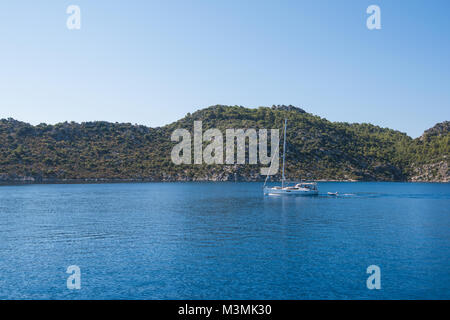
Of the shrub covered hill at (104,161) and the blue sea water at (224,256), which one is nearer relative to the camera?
the blue sea water at (224,256)

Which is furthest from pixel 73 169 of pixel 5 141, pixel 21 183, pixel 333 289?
pixel 333 289

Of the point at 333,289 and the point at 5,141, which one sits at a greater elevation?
the point at 5,141

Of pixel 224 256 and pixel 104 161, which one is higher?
pixel 104 161

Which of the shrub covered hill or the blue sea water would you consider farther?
the shrub covered hill

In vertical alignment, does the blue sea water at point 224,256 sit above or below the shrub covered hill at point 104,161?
below

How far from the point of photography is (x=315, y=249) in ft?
115

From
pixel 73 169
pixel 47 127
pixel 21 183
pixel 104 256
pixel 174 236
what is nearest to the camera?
pixel 104 256

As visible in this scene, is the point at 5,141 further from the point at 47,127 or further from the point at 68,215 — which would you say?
the point at 68,215

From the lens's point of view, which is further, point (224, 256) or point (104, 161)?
point (104, 161)

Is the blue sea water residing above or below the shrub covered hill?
below

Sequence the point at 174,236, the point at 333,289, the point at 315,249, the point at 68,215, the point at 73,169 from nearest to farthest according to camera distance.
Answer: the point at 333,289, the point at 315,249, the point at 174,236, the point at 68,215, the point at 73,169
